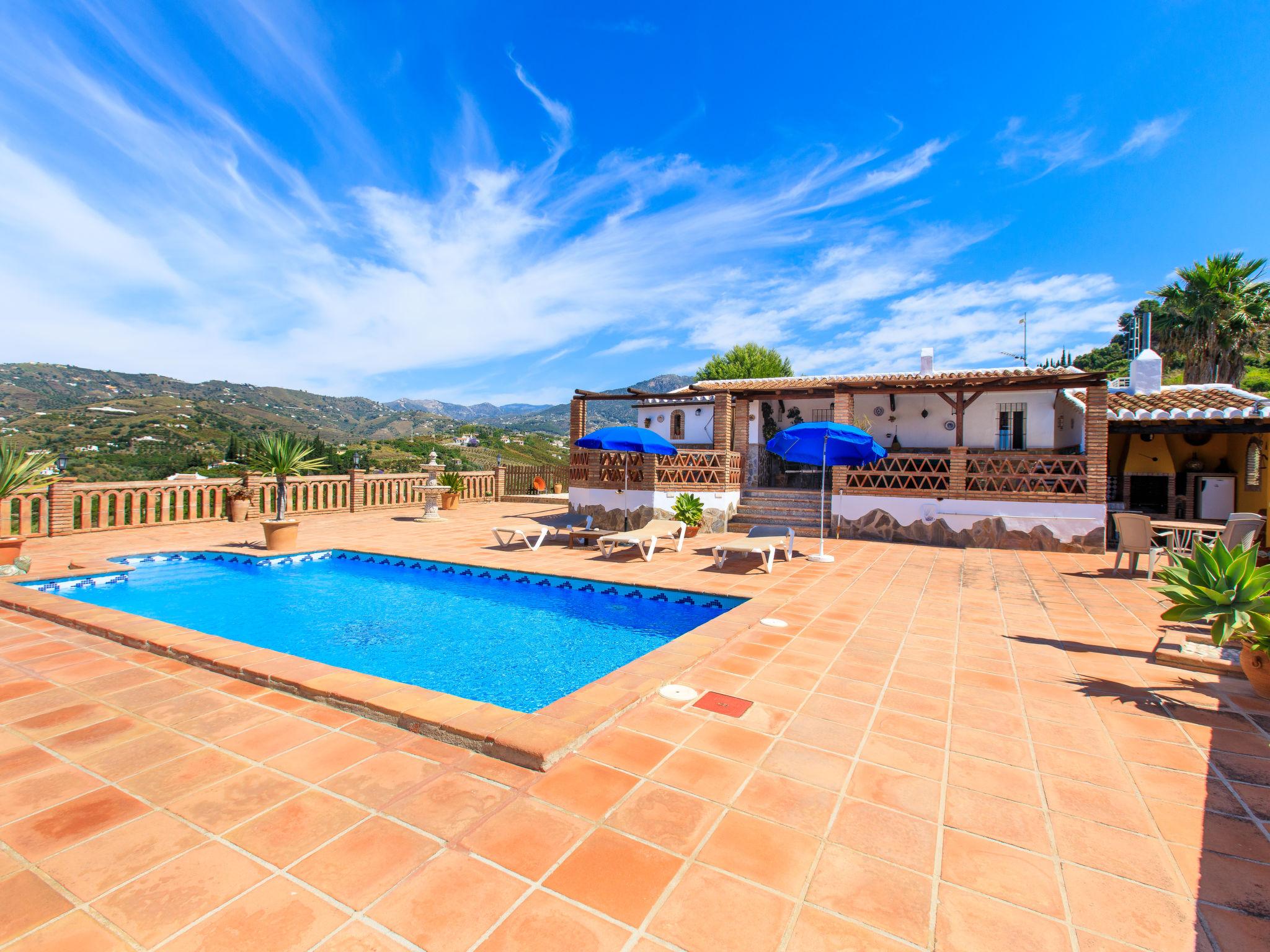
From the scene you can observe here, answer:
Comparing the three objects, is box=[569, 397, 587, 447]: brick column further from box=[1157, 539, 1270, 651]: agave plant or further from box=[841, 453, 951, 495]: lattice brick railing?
box=[1157, 539, 1270, 651]: agave plant

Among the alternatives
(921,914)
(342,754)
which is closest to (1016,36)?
(921,914)

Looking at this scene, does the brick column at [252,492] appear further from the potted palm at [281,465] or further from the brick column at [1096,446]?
the brick column at [1096,446]

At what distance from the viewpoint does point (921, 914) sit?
2031 millimetres

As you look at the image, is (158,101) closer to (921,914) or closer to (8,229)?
(8,229)

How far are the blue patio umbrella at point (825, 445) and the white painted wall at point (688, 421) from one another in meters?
10.1

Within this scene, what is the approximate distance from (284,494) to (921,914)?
12.9 meters

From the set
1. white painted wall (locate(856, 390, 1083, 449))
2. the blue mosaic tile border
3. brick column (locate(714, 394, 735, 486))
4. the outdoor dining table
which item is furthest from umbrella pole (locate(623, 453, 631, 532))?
the outdoor dining table

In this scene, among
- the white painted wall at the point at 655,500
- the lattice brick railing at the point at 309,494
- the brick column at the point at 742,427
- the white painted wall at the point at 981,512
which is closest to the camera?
the white painted wall at the point at 981,512

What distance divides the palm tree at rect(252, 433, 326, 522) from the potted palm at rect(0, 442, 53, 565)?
329cm

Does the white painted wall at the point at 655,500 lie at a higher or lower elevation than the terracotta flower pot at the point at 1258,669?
higher

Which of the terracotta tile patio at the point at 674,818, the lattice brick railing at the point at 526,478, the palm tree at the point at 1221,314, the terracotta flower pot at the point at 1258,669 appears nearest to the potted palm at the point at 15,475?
the terracotta tile patio at the point at 674,818

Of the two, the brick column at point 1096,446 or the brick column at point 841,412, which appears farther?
the brick column at point 841,412

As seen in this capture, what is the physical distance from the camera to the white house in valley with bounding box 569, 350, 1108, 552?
11.9 metres

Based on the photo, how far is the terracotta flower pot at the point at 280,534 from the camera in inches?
441
